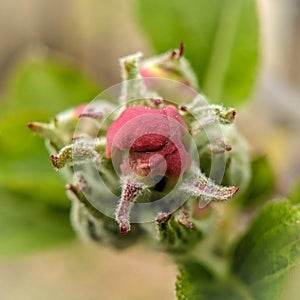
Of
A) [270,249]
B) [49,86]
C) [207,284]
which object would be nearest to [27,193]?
[49,86]

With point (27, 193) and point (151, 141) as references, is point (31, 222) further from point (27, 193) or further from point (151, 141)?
point (151, 141)

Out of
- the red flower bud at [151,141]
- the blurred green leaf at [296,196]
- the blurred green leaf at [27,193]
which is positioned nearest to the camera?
the red flower bud at [151,141]

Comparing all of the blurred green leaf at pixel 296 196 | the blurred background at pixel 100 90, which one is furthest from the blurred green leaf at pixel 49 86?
the blurred green leaf at pixel 296 196

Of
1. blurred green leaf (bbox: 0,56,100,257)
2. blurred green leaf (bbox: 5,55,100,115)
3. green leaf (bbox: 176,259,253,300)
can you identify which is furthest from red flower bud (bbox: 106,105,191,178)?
blurred green leaf (bbox: 5,55,100,115)

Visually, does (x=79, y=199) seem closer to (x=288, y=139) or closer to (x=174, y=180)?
(x=174, y=180)

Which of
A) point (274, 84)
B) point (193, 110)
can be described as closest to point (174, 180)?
point (193, 110)

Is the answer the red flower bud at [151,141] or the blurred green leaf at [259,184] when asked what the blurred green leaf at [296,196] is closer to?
the blurred green leaf at [259,184]
